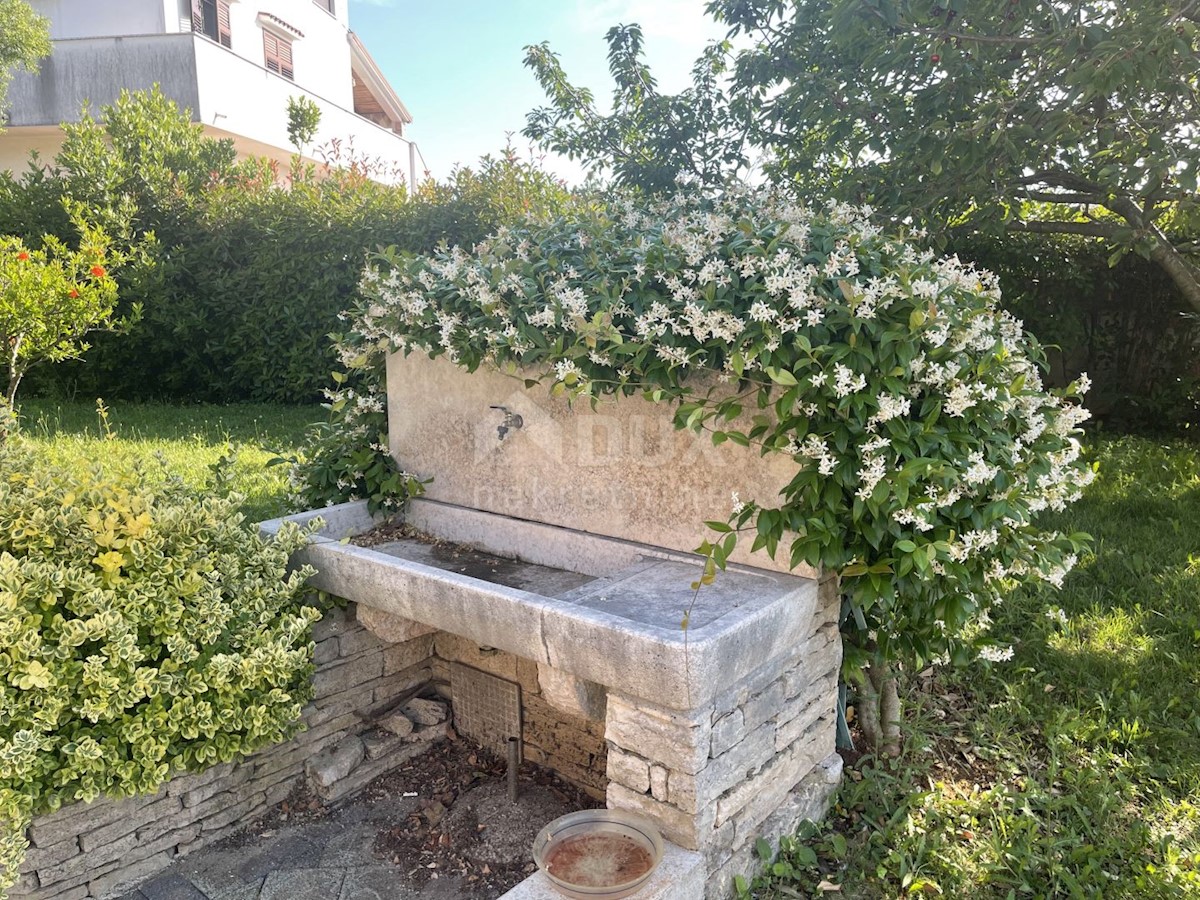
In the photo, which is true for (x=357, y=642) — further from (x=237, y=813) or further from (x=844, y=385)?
(x=844, y=385)

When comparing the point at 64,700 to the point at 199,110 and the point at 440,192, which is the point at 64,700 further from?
the point at 199,110

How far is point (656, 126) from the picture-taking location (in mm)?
5449

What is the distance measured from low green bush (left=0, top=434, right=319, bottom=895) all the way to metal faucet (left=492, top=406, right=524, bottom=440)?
→ 2.76ft

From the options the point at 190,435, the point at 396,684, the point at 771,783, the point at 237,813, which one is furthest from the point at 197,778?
the point at 190,435

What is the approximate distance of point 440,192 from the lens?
798 cm

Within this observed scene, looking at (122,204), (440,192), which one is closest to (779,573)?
(440,192)

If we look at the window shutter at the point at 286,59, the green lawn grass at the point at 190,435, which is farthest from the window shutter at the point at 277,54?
the green lawn grass at the point at 190,435

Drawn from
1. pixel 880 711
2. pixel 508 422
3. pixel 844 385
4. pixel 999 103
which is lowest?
pixel 880 711

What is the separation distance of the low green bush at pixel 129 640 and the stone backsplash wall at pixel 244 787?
0.20 meters

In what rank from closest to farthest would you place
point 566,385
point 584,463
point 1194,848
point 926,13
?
1. point 1194,848
2. point 566,385
3. point 584,463
4. point 926,13

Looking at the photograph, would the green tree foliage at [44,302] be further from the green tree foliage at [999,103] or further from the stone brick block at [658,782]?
the stone brick block at [658,782]

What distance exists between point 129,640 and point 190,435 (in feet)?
16.9

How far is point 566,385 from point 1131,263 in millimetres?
6123

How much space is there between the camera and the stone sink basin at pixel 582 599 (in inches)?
74.7
